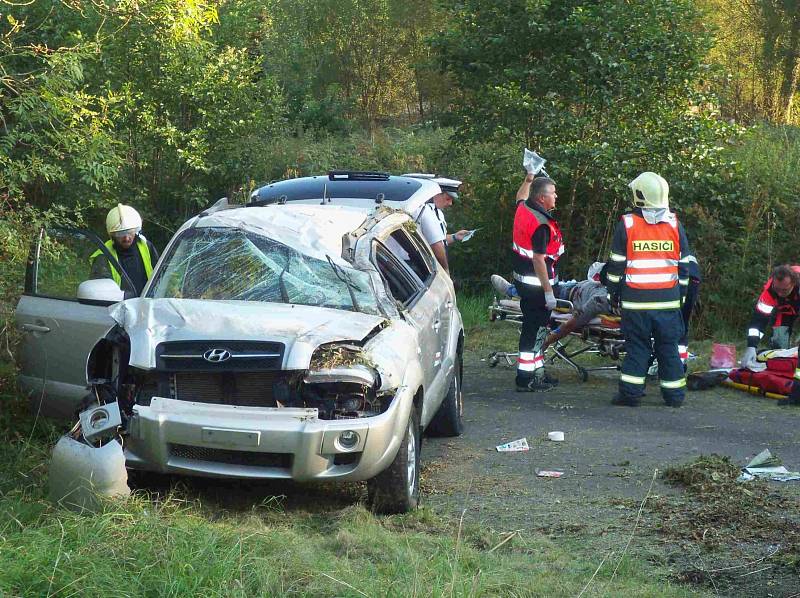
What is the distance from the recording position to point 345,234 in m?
7.27

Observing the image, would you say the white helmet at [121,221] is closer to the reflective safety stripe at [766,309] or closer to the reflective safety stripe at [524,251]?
the reflective safety stripe at [524,251]

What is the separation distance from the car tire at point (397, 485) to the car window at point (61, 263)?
257 cm

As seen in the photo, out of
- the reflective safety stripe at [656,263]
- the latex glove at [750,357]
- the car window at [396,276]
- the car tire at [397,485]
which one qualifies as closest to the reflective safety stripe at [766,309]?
the latex glove at [750,357]

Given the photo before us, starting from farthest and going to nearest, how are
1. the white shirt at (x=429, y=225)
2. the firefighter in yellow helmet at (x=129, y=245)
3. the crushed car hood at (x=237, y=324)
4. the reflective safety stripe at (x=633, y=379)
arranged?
the white shirt at (x=429, y=225) → the reflective safety stripe at (x=633, y=379) → the firefighter in yellow helmet at (x=129, y=245) → the crushed car hood at (x=237, y=324)

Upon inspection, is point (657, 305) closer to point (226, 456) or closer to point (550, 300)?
point (550, 300)

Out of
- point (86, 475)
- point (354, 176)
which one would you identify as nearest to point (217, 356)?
point (86, 475)

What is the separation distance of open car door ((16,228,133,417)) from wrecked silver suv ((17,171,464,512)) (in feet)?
0.04

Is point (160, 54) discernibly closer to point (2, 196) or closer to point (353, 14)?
point (2, 196)

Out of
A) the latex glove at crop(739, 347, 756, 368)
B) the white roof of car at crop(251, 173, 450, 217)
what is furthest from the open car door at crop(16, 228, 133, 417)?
the latex glove at crop(739, 347, 756, 368)

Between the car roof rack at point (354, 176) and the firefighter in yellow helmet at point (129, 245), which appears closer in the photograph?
the firefighter in yellow helmet at point (129, 245)

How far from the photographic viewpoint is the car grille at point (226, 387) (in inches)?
239

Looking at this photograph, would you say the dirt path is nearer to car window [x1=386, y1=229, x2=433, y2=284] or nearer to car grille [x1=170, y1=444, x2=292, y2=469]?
car grille [x1=170, y1=444, x2=292, y2=469]

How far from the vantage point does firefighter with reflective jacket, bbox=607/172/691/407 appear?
9.62 m

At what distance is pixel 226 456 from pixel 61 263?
3441mm
